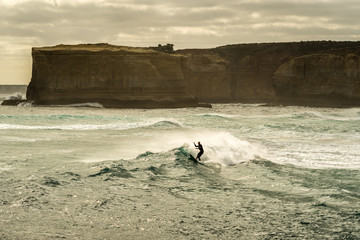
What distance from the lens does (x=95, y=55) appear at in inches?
3066

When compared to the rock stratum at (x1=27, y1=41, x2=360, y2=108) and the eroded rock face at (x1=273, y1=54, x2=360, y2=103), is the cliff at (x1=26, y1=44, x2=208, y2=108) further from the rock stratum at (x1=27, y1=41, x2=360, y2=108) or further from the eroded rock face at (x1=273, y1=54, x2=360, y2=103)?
the eroded rock face at (x1=273, y1=54, x2=360, y2=103)

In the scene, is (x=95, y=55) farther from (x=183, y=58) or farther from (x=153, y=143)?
(x=153, y=143)

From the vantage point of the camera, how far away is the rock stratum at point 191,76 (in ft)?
250

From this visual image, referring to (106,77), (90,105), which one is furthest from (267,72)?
(90,105)

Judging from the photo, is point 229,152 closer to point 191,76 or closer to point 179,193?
point 179,193

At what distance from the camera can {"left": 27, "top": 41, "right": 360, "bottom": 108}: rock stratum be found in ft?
250

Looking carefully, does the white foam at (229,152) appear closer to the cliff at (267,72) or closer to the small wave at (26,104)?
the small wave at (26,104)

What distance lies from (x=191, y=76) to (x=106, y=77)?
4201 cm

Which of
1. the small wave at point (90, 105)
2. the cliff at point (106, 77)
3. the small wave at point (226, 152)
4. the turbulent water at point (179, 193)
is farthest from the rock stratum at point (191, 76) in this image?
the turbulent water at point (179, 193)

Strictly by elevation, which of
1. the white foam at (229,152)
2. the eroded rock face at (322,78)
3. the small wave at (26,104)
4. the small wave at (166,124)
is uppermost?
the eroded rock face at (322,78)

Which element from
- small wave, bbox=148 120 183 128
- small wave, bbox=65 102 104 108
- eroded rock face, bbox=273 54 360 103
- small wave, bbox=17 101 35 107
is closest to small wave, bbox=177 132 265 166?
small wave, bbox=148 120 183 128

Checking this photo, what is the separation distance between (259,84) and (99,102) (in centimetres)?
5644

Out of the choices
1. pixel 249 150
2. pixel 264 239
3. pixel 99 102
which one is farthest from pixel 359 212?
pixel 99 102

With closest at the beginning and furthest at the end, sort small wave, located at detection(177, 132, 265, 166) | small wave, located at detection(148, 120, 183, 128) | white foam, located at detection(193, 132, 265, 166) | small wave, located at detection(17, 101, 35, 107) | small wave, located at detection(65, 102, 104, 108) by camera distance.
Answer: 1. small wave, located at detection(177, 132, 265, 166)
2. white foam, located at detection(193, 132, 265, 166)
3. small wave, located at detection(148, 120, 183, 128)
4. small wave, located at detection(17, 101, 35, 107)
5. small wave, located at detection(65, 102, 104, 108)
